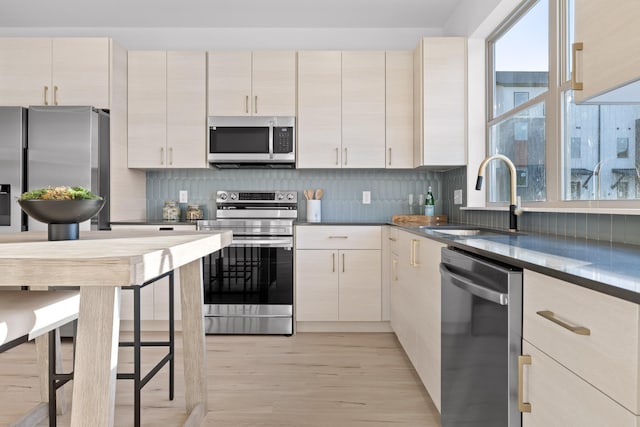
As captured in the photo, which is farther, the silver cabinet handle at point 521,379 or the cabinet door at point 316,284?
the cabinet door at point 316,284

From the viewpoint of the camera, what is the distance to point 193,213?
3.80m

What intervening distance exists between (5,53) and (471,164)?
12.3 ft

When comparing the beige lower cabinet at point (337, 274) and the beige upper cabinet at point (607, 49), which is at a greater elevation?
the beige upper cabinet at point (607, 49)

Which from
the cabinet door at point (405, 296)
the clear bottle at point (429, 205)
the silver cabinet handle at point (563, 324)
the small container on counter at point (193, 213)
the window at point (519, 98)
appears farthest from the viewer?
the small container on counter at point (193, 213)

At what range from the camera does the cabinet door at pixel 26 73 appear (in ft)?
11.1

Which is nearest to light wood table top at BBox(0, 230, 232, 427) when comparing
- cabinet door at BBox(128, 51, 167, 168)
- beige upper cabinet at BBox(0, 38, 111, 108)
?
cabinet door at BBox(128, 51, 167, 168)

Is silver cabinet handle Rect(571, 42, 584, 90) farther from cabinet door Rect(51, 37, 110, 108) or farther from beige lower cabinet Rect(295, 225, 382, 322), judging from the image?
cabinet door Rect(51, 37, 110, 108)

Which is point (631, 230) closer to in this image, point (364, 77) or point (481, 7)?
point (481, 7)

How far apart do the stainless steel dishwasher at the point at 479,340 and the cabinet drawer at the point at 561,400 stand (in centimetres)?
6

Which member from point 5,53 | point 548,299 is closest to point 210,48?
point 5,53

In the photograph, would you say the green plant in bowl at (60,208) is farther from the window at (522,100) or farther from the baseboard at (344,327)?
the window at (522,100)

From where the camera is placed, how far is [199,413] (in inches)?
79.0

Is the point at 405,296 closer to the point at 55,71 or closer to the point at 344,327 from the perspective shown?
the point at 344,327

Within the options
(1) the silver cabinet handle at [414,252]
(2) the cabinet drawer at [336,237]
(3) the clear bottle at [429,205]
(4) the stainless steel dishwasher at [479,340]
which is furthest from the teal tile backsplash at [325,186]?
(4) the stainless steel dishwasher at [479,340]
